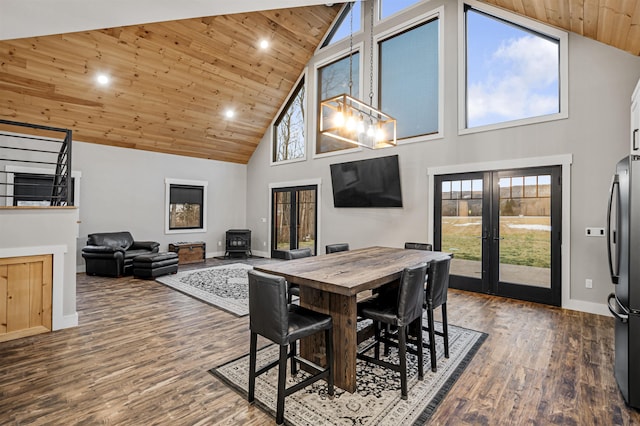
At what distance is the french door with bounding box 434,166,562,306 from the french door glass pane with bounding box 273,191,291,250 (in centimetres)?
403

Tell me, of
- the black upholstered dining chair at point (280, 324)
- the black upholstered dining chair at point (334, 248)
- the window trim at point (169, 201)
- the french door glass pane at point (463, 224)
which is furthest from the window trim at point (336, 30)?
the black upholstered dining chair at point (280, 324)

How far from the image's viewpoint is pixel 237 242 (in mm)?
8578

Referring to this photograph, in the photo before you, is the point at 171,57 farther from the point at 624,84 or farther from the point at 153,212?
the point at 624,84

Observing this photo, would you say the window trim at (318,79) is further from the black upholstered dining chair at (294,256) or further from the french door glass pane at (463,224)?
the black upholstered dining chair at (294,256)

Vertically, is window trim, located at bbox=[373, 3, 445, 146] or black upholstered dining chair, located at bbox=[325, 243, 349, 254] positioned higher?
window trim, located at bbox=[373, 3, 445, 146]

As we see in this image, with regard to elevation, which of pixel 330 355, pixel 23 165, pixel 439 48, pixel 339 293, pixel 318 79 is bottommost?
pixel 330 355

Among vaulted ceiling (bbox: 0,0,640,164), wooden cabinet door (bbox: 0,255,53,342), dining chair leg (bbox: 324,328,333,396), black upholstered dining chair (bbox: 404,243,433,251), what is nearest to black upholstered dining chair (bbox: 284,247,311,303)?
dining chair leg (bbox: 324,328,333,396)

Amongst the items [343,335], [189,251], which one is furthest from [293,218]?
[343,335]

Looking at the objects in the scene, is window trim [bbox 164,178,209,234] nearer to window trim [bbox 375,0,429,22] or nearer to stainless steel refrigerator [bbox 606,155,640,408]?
window trim [bbox 375,0,429,22]

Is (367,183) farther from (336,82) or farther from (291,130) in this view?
(291,130)

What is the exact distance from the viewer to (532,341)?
3186 mm

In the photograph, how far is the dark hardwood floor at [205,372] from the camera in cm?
202

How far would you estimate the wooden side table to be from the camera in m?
7.60

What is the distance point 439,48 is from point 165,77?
5091 millimetres
